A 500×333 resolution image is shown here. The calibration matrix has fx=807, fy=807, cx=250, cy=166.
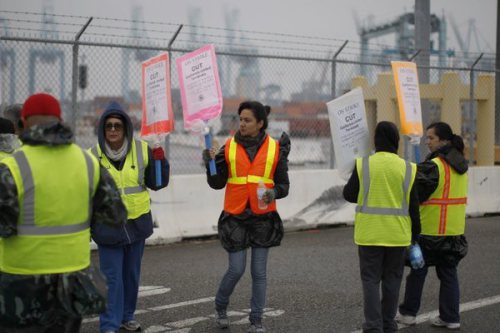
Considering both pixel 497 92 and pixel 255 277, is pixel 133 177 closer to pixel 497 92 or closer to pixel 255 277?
pixel 255 277

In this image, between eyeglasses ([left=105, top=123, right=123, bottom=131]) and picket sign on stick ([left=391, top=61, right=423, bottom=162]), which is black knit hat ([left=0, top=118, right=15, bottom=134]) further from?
picket sign on stick ([left=391, top=61, right=423, bottom=162])

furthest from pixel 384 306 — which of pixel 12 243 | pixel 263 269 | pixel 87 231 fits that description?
pixel 12 243

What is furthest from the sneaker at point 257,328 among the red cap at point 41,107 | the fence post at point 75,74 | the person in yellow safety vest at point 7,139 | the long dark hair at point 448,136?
the fence post at point 75,74

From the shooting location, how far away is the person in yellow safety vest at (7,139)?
19.4ft

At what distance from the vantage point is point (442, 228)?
6.59 metres

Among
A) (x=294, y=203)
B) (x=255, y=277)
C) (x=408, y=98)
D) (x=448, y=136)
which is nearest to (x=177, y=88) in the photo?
(x=294, y=203)

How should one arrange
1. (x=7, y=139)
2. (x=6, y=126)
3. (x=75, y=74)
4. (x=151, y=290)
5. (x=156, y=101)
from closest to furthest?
(x=7, y=139) → (x=6, y=126) → (x=156, y=101) → (x=151, y=290) → (x=75, y=74)

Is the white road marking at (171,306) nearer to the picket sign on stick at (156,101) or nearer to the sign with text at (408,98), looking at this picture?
the picket sign on stick at (156,101)

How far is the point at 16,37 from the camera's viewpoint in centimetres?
980

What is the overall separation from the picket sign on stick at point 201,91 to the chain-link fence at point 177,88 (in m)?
0.40

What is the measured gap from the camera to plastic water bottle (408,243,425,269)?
609cm

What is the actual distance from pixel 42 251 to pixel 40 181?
347 mm

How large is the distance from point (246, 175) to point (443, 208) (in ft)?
5.44

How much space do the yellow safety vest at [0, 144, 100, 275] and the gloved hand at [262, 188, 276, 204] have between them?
2292 mm
